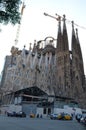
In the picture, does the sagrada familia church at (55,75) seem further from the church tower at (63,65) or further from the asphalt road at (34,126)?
the asphalt road at (34,126)

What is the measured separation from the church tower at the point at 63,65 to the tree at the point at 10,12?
62208 millimetres

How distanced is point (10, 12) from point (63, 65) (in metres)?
68.7

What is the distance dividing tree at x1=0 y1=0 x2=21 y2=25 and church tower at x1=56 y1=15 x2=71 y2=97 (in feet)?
204

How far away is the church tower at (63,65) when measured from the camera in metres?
72.8

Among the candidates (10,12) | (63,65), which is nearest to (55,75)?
(63,65)

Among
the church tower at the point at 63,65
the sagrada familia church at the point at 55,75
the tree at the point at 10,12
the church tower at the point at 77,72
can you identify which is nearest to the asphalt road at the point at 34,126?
the tree at the point at 10,12

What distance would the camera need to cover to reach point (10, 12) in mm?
10531

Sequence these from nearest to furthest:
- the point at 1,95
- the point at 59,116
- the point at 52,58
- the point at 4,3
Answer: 1. the point at 4,3
2. the point at 59,116
3. the point at 1,95
4. the point at 52,58

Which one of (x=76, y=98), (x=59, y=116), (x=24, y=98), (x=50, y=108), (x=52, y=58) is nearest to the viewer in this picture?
(x=59, y=116)

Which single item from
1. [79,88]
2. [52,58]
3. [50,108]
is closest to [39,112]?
[50,108]

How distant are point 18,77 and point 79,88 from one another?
26313mm

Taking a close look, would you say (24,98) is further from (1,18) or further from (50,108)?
(1,18)

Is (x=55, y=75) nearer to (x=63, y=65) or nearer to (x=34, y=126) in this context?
(x=63, y=65)

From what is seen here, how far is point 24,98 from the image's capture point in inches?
2544
